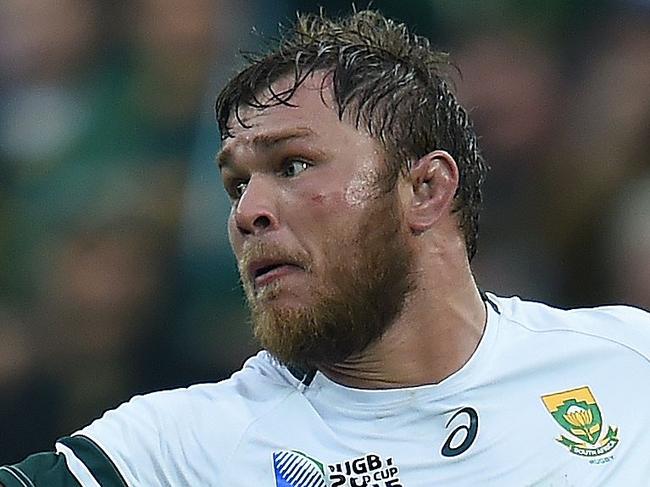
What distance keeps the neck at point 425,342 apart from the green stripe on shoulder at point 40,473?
67 centimetres

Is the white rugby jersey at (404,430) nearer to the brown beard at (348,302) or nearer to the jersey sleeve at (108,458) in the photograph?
the jersey sleeve at (108,458)

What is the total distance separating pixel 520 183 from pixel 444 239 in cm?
208

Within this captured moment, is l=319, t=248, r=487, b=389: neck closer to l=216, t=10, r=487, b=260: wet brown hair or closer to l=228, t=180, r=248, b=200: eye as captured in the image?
l=216, t=10, r=487, b=260: wet brown hair

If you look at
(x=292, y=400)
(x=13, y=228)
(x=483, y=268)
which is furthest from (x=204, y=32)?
(x=292, y=400)

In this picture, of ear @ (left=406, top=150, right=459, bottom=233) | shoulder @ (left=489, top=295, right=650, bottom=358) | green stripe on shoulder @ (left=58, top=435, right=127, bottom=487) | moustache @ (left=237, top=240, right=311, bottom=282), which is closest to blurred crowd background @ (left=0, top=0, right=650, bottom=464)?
shoulder @ (left=489, top=295, right=650, bottom=358)

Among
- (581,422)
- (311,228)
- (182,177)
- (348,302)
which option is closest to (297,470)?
(348,302)

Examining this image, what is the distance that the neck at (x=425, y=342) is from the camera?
3.10m

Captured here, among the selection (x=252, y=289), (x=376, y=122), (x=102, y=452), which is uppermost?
(x=376, y=122)

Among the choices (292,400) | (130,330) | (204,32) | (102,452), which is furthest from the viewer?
(204,32)

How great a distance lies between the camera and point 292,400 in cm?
309

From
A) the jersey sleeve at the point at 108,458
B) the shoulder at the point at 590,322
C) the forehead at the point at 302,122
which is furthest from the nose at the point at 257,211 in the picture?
the shoulder at the point at 590,322

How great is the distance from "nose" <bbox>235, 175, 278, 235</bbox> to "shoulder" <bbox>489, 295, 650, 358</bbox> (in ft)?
2.30

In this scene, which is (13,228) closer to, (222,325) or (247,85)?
(222,325)

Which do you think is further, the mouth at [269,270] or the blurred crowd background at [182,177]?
the blurred crowd background at [182,177]
